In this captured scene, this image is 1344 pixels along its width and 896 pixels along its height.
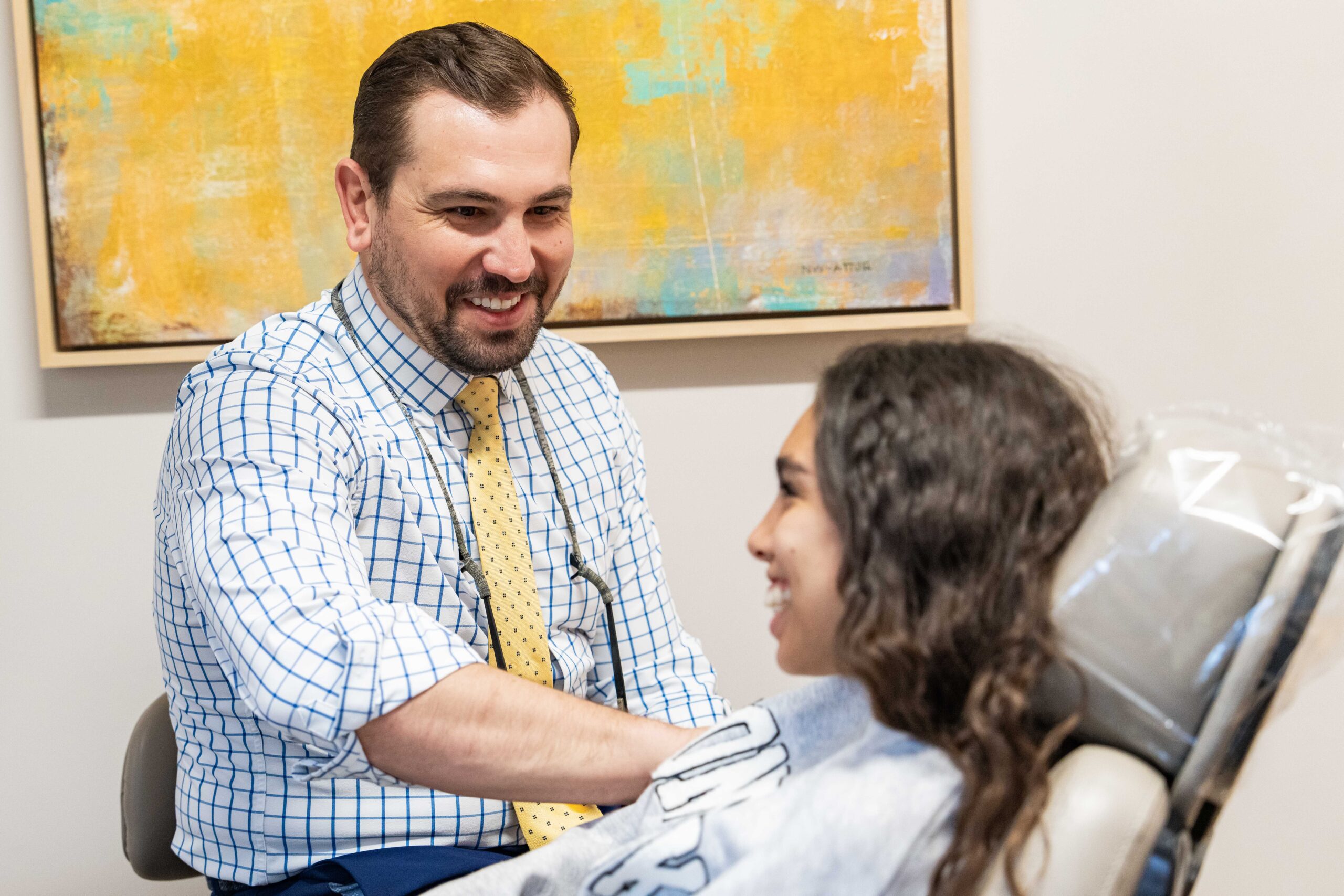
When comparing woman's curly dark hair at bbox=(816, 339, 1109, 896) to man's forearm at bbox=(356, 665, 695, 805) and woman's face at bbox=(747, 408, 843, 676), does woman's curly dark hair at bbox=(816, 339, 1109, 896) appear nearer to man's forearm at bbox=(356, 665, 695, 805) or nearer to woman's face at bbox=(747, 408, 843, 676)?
woman's face at bbox=(747, 408, 843, 676)

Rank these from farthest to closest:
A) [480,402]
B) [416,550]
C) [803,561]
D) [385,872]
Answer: [480,402], [416,550], [385,872], [803,561]

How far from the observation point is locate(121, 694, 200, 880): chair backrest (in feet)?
4.23

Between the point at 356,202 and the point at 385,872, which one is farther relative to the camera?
the point at 356,202

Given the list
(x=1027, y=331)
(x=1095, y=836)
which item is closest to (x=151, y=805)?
(x=1095, y=836)

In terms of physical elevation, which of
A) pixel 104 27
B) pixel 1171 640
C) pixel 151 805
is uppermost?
pixel 104 27

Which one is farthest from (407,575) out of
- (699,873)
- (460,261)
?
(699,873)

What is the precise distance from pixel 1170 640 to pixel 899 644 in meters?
0.16

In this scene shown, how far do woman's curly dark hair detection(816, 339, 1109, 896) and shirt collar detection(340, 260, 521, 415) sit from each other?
57 cm

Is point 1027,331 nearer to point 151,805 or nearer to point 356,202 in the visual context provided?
point 356,202

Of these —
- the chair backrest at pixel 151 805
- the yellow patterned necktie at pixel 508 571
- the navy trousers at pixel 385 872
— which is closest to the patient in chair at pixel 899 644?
the navy trousers at pixel 385 872

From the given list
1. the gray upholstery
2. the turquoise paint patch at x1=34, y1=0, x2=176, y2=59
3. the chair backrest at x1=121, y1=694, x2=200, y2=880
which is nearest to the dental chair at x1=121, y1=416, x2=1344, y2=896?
the gray upholstery

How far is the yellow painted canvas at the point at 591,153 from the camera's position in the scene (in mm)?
1611

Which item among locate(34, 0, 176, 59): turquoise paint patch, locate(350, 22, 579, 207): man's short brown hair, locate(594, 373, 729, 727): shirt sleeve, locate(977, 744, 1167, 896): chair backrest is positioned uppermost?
locate(34, 0, 176, 59): turquoise paint patch

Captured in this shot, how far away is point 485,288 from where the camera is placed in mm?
1220
